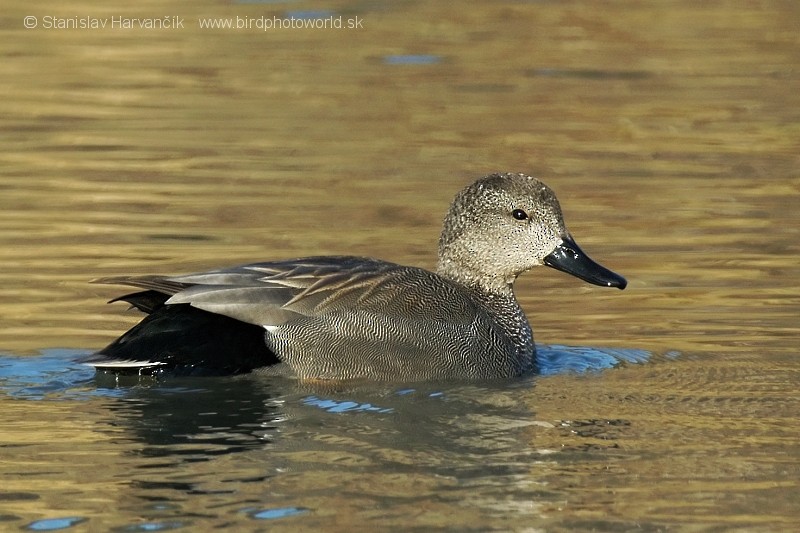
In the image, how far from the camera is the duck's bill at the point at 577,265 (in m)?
8.21

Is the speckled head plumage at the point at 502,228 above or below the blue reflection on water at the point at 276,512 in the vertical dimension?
above

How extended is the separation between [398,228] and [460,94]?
5.32 m

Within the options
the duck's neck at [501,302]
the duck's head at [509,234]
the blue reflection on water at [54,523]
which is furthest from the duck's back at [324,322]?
the blue reflection on water at [54,523]

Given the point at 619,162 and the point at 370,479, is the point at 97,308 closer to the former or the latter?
the point at 370,479

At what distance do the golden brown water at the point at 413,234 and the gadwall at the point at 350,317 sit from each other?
0.17m

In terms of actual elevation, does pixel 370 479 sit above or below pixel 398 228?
below

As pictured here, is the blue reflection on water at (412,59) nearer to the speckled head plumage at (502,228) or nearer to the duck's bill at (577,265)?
the speckled head plumage at (502,228)

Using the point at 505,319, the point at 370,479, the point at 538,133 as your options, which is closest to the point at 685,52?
the point at 538,133

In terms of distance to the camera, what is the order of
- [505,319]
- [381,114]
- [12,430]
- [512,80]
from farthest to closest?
1. [512,80]
2. [381,114]
3. [505,319]
4. [12,430]

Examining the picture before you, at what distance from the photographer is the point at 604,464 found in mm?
6125

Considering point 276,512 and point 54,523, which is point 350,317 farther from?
point 54,523

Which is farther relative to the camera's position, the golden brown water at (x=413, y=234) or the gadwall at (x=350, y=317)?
the gadwall at (x=350, y=317)

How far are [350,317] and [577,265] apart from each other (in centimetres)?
138

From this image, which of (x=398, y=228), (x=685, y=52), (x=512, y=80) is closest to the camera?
(x=398, y=228)
